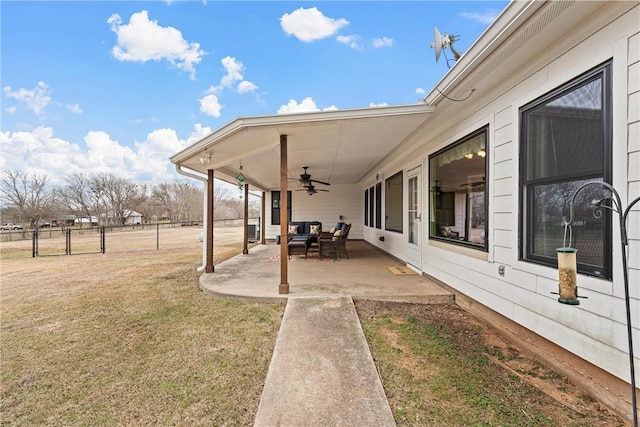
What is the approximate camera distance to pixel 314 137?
438 cm

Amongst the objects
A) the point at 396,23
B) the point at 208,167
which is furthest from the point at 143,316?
the point at 396,23

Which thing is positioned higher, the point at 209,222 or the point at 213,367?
the point at 209,222

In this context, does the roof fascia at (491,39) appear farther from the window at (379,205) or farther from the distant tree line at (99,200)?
the distant tree line at (99,200)

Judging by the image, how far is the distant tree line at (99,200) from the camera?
22578mm

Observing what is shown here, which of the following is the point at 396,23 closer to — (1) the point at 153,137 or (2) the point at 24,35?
(2) the point at 24,35

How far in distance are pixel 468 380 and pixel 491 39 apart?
266cm

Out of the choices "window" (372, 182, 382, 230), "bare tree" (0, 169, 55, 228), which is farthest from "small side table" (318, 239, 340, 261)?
"bare tree" (0, 169, 55, 228)

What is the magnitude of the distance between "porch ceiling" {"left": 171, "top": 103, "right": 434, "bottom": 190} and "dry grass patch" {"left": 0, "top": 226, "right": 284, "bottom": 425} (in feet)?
7.90

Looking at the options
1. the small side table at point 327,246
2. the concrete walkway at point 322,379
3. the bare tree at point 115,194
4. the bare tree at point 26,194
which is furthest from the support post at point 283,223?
the bare tree at point 115,194

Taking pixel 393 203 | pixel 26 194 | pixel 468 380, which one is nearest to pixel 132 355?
pixel 468 380

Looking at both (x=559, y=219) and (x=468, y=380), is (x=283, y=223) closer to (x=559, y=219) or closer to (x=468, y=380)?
(x=468, y=380)

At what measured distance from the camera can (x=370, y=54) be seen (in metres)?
8.09

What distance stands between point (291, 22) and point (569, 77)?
770 centimetres

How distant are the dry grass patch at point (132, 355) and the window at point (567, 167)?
2.56 metres
